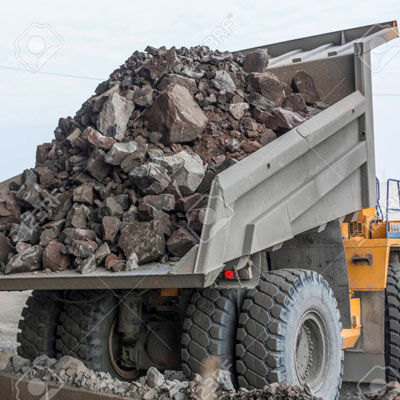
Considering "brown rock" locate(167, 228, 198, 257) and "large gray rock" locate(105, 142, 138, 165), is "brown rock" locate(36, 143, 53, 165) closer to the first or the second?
"large gray rock" locate(105, 142, 138, 165)

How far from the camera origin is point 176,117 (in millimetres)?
4551

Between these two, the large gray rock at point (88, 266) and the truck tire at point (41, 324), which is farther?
the truck tire at point (41, 324)

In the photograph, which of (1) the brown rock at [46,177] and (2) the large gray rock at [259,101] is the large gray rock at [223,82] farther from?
(1) the brown rock at [46,177]

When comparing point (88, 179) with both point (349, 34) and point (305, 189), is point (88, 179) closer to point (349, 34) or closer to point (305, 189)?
point (305, 189)

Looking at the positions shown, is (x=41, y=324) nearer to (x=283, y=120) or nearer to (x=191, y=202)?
(x=191, y=202)

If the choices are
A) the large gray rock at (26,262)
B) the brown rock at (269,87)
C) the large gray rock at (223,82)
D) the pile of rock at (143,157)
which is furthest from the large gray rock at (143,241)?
the brown rock at (269,87)

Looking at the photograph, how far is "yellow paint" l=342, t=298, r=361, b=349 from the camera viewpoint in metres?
5.39

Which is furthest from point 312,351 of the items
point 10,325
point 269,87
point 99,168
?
point 10,325

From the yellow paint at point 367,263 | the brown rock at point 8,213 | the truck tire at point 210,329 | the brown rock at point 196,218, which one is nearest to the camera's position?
the brown rock at point 196,218

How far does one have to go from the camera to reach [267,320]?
155 inches

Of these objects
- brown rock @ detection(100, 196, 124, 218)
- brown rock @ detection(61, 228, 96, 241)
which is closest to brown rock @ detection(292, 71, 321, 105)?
brown rock @ detection(100, 196, 124, 218)

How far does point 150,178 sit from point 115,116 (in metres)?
0.86

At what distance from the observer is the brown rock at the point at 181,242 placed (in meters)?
3.71

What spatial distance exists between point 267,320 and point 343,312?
61.5 inches
